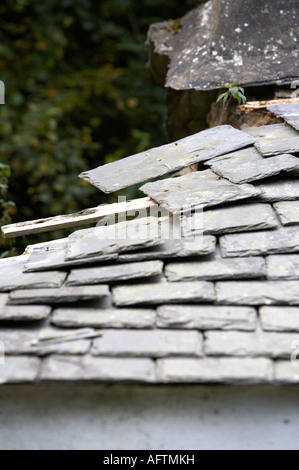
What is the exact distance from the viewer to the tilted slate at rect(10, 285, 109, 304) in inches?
79.0

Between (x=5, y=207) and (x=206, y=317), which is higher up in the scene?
(x=5, y=207)

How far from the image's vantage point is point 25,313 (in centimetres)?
199

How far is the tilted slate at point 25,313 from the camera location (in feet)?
6.47

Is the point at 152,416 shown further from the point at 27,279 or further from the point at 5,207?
the point at 5,207

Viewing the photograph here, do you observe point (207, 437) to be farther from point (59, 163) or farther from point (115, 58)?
point (115, 58)

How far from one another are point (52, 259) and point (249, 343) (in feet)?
2.94

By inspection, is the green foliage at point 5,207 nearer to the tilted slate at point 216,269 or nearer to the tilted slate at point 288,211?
the tilted slate at point 216,269

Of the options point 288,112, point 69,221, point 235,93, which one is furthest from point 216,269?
point 235,93

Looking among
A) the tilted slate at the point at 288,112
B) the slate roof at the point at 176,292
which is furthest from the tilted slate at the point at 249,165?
the tilted slate at the point at 288,112

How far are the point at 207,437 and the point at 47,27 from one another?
685cm

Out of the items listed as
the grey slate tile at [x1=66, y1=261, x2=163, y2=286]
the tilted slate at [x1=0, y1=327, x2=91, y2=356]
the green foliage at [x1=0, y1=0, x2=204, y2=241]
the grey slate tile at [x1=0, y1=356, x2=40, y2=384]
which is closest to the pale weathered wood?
the grey slate tile at [x1=66, y1=261, x2=163, y2=286]

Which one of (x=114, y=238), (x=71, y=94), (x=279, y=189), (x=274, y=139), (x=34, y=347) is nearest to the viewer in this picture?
(x=34, y=347)
